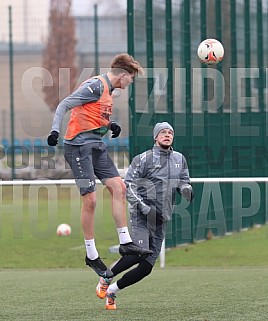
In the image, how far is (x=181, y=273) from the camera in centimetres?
1316

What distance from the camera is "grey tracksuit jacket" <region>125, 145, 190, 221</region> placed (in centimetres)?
941

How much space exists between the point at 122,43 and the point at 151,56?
2457cm

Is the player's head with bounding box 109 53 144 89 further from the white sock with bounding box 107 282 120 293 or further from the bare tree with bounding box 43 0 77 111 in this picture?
the bare tree with bounding box 43 0 77 111

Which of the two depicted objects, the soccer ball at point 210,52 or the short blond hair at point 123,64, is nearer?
the short blond hair at point 123,64

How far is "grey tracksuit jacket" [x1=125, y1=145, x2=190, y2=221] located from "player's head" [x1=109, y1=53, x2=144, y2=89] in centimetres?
70

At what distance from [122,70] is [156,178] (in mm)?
1071

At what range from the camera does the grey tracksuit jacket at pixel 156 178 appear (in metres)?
9.41

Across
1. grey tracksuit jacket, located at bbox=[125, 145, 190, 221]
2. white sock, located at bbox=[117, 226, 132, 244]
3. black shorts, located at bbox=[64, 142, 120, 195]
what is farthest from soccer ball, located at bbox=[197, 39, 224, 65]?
white sock, located at bbox=[117, 226, 132, 244]

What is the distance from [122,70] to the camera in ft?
31.2

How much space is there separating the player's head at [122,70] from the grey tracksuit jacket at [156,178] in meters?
0.70

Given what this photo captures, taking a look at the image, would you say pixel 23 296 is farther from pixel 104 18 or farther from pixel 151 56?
pixel 104 18

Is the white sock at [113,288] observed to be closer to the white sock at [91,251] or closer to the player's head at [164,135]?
the white sock at [91,251]

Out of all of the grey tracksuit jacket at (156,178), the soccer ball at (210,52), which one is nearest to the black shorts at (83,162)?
the grey tracksuit jacket at (156,178)

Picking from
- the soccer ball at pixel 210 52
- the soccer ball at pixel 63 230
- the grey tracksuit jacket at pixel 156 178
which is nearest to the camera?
the grey tracksuit jacket at pixel 156 178
